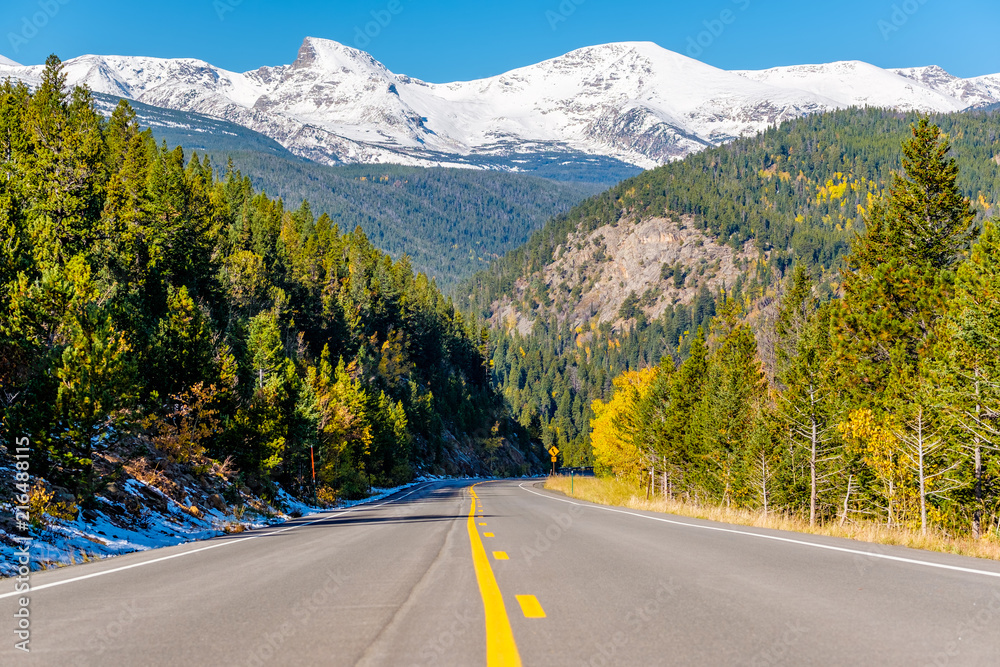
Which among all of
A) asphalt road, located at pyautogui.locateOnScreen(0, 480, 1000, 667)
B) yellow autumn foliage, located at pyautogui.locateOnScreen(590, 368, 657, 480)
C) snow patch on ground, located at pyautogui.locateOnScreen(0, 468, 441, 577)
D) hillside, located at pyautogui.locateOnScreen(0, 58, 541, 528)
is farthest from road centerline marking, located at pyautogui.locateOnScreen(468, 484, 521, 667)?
yellow autumn foliage, located at pyautogui.locateOnScreen(590, 368, 657, 480)

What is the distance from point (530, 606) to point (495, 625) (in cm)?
84

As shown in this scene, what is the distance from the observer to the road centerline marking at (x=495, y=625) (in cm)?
463

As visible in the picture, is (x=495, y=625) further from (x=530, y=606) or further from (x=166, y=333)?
(x=166, y=333)

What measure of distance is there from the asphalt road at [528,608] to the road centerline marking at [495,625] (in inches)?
0.9

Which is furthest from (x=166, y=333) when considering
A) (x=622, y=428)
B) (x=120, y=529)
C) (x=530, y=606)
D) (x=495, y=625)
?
(x=622, y=428)

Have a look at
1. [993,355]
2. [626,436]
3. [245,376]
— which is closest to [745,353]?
[626,436]

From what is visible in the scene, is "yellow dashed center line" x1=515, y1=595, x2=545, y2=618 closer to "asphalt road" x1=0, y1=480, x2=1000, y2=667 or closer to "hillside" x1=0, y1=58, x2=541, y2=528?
"asphalt road" x1=0, y1=480, x2=1000, y2=667

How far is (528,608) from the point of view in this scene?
6258mm

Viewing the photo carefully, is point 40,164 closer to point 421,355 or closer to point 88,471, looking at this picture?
point 88,471

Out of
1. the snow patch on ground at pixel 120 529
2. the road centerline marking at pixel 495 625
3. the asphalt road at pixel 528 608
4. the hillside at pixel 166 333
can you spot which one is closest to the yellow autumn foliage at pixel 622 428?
the hillside at pixel 166 333

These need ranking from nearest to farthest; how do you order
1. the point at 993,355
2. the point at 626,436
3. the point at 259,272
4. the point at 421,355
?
the point at 993,355, the point at 259,272, the point at 626,436, the point at 421,355

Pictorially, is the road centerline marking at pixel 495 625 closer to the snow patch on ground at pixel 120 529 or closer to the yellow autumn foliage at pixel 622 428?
the snow patch on ground at pixel 120 529

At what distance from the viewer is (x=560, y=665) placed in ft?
14.6

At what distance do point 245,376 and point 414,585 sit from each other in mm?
29328
